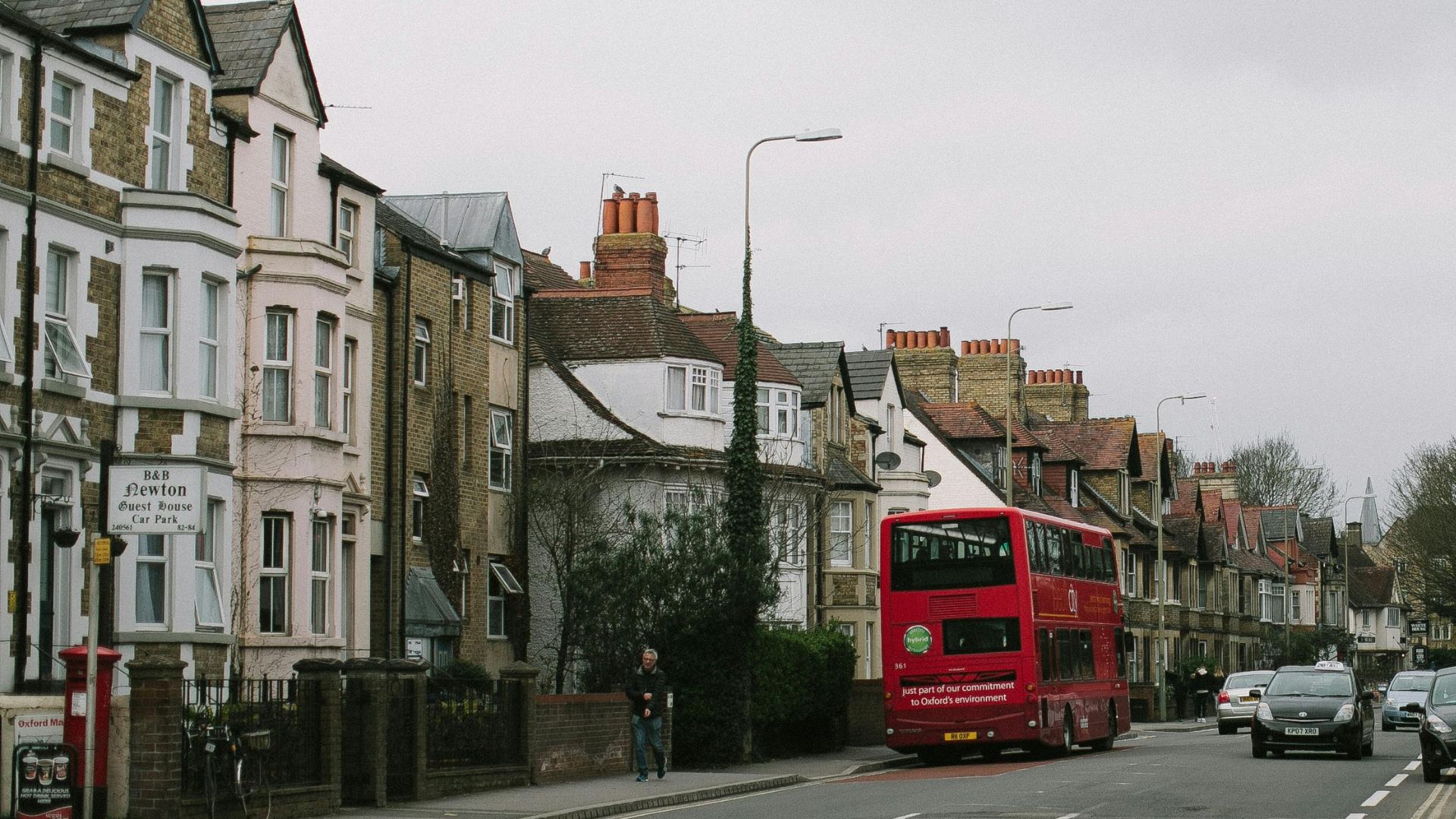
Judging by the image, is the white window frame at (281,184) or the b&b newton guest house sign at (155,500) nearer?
the b&b newton guest house sign at (155,500)

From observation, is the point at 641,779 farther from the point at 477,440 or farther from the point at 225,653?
the point at 477,440

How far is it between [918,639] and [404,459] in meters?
9.75

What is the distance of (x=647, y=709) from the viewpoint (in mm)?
25203

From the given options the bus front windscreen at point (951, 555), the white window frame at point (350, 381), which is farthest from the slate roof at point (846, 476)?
the white window frame at point (350, 381)

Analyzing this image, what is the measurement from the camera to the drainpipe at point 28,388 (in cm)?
2205

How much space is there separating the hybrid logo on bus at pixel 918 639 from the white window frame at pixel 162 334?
12.8m

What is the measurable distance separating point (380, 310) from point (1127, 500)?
4645cm

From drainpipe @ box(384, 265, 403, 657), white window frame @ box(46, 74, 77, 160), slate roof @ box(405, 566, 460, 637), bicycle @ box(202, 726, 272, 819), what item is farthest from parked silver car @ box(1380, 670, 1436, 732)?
white window frame @ box(46, 74, 77, 160)

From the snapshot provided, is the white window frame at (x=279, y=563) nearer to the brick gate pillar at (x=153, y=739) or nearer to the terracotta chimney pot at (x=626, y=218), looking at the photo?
the brick gate pillar at (x=153, y=739)

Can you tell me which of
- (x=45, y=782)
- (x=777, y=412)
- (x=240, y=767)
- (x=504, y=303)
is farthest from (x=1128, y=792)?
(x=777, y=412)

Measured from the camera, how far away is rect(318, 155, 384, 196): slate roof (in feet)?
99.3

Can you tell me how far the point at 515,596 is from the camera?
3862cm

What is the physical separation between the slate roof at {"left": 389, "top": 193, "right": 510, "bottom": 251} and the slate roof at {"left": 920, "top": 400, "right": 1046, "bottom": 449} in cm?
2564

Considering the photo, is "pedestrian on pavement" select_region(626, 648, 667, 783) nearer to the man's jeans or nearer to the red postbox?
the man's jeans
